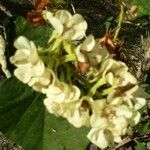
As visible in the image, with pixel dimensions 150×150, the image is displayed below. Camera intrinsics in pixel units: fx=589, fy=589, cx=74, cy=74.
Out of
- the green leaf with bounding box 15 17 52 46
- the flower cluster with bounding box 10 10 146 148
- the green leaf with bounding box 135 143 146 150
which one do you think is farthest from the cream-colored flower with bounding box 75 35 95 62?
the green leaf with bounding box 135 143 146 150

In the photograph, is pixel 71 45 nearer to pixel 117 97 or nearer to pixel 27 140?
pixel 117 97

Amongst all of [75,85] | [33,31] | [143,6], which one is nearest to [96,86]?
[75,85]

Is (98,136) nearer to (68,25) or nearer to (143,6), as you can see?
(68,25)

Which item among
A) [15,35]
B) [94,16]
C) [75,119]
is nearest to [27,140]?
[15,35]

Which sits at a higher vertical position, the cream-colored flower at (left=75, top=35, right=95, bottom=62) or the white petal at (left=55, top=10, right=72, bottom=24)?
the white petal at (left=55, top=10, right=72, bottom=24)

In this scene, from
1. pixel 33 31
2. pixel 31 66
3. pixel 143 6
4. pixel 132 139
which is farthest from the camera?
pixel 132 139

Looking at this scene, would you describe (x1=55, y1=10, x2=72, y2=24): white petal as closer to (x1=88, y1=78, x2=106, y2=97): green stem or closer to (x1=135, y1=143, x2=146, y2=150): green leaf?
(x1=88, y1=78, x2=106, y2=97): green stem
